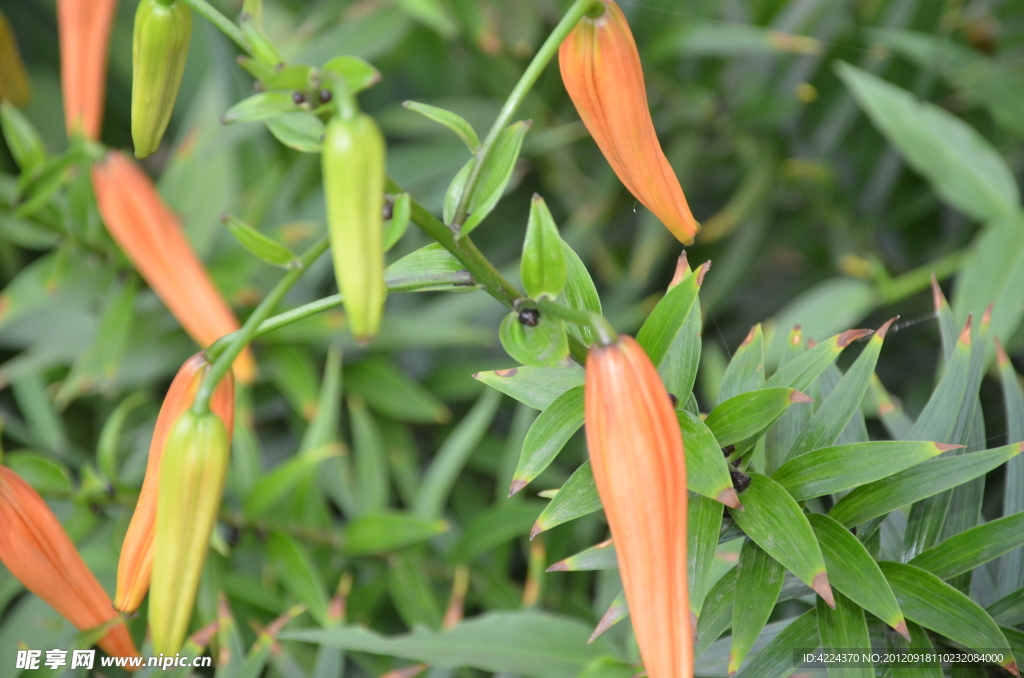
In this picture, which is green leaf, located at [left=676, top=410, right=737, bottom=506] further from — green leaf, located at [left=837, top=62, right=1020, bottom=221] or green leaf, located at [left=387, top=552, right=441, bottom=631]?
green leaf, located at [left=837, top=62, right=1020, bottom=221]

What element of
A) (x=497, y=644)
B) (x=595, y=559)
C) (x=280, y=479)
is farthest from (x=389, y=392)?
(x=595, y=559)

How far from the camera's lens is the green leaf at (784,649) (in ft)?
1.29

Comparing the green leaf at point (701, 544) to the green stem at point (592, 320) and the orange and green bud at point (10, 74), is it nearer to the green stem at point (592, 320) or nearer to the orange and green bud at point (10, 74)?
the green stem at point (592, 320)

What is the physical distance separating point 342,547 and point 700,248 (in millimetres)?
567

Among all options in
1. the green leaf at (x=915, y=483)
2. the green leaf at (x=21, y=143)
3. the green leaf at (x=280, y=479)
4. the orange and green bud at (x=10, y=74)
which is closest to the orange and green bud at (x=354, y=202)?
the green leaf at (x=915, y=483)

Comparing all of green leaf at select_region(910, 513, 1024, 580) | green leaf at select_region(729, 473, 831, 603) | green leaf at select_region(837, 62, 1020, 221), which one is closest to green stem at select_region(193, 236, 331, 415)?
green leaf at select_region(729, 473, 831, 603)

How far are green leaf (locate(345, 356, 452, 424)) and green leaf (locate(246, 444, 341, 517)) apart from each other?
7.1 inches

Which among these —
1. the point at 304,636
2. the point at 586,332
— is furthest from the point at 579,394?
the point at 304,636

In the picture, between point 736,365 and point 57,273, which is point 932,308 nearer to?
point 736,365

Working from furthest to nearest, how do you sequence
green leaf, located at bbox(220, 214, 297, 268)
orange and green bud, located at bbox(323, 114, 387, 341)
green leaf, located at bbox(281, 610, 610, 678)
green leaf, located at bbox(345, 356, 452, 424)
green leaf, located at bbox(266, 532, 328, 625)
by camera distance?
green leaf, located at bbox(345, 356, 452, 424) < green leaf, located at bbox(266, 532, 328, 625) < green leaf, located at bbox(281, 610, 610, 678) < green leaf, located at bbox(220, 214, 297, 268) < orange and green bud, located at bbox(323, 114, 387, 341)

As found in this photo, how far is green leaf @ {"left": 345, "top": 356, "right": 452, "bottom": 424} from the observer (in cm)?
84

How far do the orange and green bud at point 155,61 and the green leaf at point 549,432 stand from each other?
211mm

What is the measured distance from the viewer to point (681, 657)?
264 millimetres

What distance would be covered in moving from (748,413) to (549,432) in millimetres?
94
